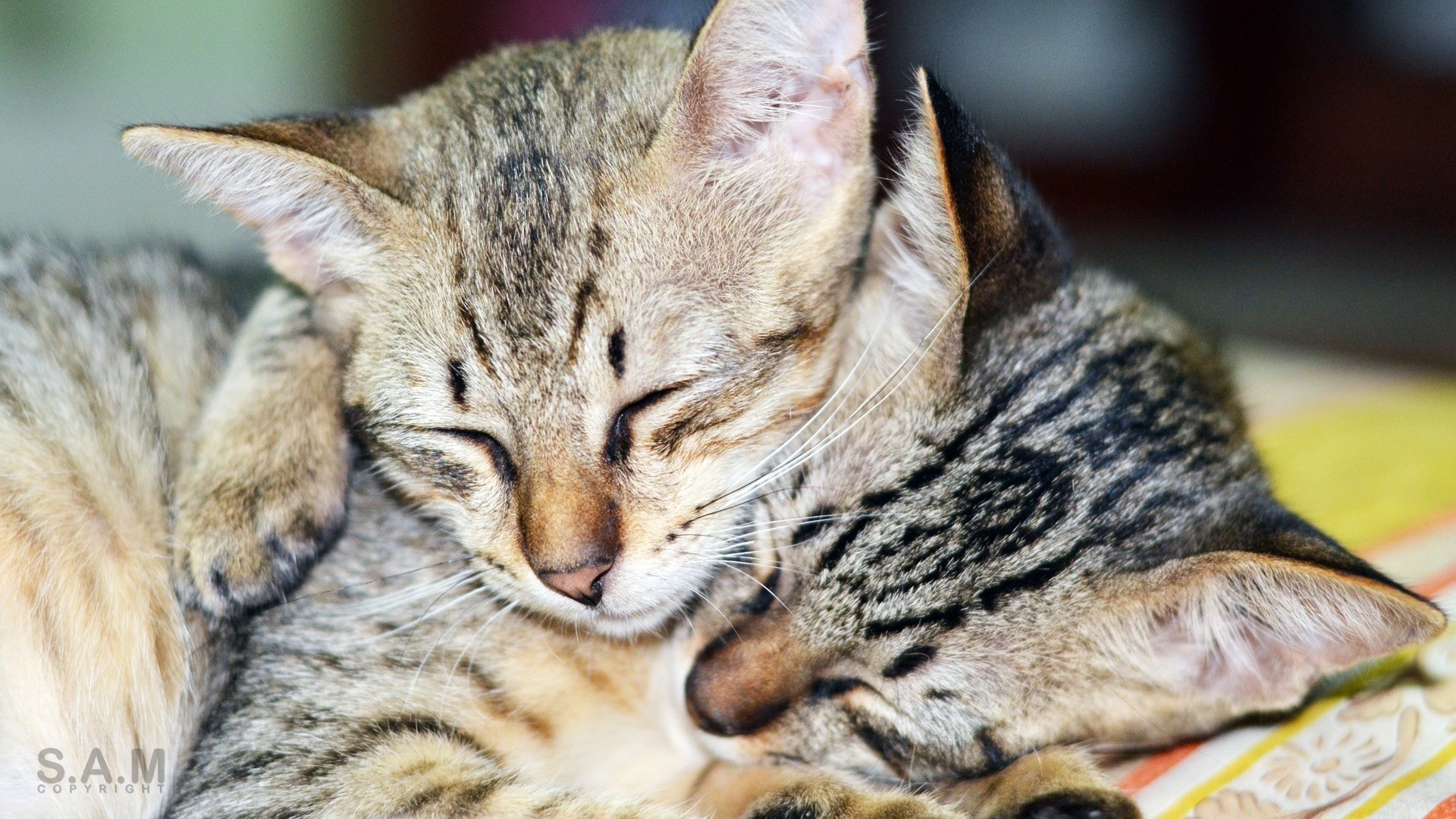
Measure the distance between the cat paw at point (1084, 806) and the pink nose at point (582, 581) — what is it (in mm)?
512

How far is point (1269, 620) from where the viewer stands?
3.76 ft

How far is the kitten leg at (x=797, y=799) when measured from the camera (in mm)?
1178

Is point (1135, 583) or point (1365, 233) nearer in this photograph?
point (1135, 583)

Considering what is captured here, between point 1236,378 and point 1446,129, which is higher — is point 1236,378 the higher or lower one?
the lower one

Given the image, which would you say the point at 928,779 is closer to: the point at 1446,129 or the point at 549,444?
the point at 549,444

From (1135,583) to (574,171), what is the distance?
0.77 meters

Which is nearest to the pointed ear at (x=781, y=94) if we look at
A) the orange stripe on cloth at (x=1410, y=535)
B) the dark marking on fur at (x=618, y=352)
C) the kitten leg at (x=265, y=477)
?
the dark marking on fur at (x=618, y=352)

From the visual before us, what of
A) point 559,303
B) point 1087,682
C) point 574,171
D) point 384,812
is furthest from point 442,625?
point 1087,682

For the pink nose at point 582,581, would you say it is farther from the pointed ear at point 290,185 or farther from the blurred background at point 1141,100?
the blurred background at point 1141,100

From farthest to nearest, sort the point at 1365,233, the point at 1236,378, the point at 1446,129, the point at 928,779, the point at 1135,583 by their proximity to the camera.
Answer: the point at 1365,233 → the point at 1446,129 → the point at 1236,378 → the point at 928,779 → the point at 1135,583

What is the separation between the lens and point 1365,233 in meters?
4.03

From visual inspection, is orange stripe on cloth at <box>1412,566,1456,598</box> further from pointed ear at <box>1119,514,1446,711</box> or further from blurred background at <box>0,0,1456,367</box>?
blurred background at <box>0,0,1456,367</box>

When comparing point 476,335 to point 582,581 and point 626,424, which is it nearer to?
point 626,424

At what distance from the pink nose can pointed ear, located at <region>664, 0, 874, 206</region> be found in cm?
48
